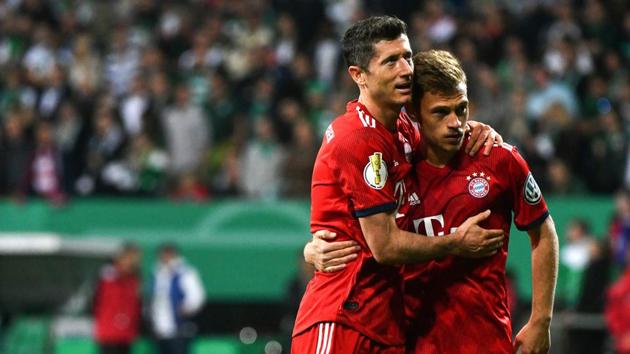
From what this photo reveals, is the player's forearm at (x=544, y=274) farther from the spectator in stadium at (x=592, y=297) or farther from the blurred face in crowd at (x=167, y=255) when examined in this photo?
the blurred face in crowd at (x=167, y=255)

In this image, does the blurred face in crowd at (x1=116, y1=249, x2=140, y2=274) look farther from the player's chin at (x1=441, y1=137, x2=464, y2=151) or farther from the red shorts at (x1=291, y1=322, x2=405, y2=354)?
the player's chin at (x1=441, y1=137, x2=464, y2=151)

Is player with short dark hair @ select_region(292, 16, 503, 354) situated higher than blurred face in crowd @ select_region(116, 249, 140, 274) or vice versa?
player with short dark hair @ select_region(292, 16, 503, 354)

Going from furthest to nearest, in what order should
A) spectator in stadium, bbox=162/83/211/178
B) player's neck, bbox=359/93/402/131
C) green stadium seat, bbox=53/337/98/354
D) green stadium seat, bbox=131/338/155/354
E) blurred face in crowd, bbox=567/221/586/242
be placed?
spectator in stadium, bbox=162/83/211/178
green stadium seat, bbox=131/338/155/354
green stadium seat, bbox=53/337/98/354
blurred face in crowd, bbox=567/221/586/242
player's neck, bbox=359/93/402/131

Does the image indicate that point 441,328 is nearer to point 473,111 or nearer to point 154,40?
point 473,111

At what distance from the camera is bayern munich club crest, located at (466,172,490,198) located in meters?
5.46

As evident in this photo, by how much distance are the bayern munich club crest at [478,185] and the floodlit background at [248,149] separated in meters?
6.88

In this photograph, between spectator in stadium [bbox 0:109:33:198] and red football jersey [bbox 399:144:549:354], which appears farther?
spectator in stadium [bbox 0:109:33:198]

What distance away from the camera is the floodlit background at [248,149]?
12.7m

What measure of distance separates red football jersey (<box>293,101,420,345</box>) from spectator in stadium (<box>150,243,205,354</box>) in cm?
822

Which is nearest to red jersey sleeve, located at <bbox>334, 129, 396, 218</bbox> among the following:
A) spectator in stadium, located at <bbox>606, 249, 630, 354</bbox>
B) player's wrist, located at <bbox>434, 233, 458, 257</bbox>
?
player's wrist, located at <bbox>434, 233, 458, 257</bbox>

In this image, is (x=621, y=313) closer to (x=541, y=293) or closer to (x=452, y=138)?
(x=541, y=293)

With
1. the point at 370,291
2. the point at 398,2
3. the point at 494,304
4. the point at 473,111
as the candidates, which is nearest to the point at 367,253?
the point at 370,291

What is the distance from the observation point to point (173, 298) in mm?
13617

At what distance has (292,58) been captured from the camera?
1619cm
